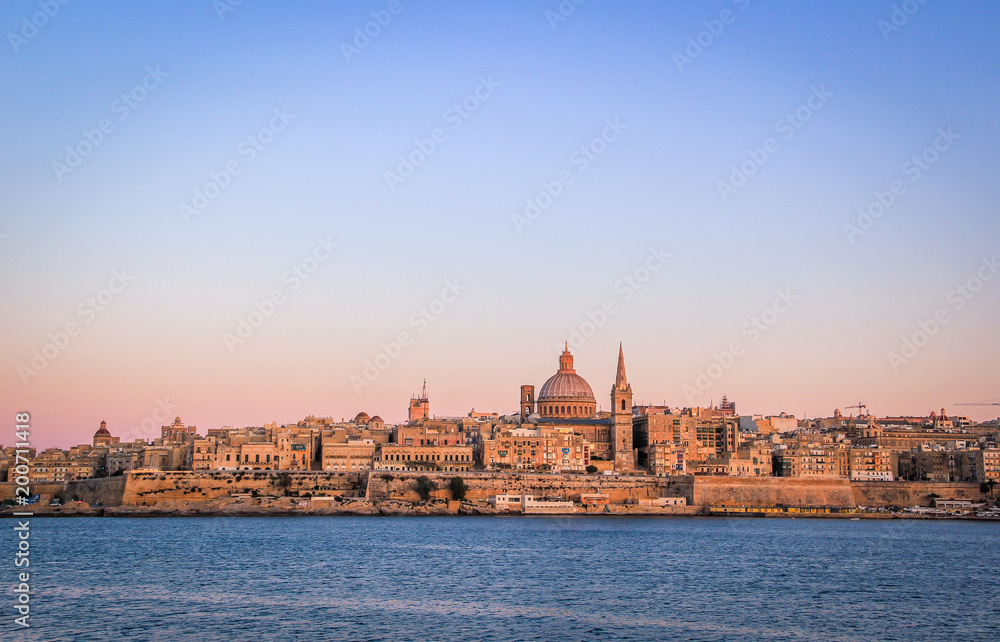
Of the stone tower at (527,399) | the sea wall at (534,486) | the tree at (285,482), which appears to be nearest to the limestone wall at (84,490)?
the tree at (285,482)

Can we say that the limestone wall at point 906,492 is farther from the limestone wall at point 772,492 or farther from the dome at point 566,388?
the dome at point 566,388

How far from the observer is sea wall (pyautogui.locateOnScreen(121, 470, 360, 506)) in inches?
2184

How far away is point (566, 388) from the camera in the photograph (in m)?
77.1

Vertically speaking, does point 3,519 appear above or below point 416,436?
below

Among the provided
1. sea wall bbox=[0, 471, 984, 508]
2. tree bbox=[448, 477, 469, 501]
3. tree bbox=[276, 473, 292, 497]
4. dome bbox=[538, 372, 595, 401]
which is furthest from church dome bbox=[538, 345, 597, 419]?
tree bbox=[276, 473, 292, 497]

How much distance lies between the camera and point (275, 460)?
63.1 meters

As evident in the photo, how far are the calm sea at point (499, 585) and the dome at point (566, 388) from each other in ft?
111

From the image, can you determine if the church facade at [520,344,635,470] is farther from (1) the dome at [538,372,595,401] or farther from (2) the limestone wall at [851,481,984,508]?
(2) the limestone wall at [851,481,984,508]

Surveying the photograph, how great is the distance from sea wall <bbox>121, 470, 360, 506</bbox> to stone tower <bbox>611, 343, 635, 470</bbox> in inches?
698

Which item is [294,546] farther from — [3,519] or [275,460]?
[275,460]

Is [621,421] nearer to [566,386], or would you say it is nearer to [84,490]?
[566,386]

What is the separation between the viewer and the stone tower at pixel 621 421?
69.5m

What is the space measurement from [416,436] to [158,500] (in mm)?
16872

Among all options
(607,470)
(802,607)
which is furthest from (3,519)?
(802,607)
